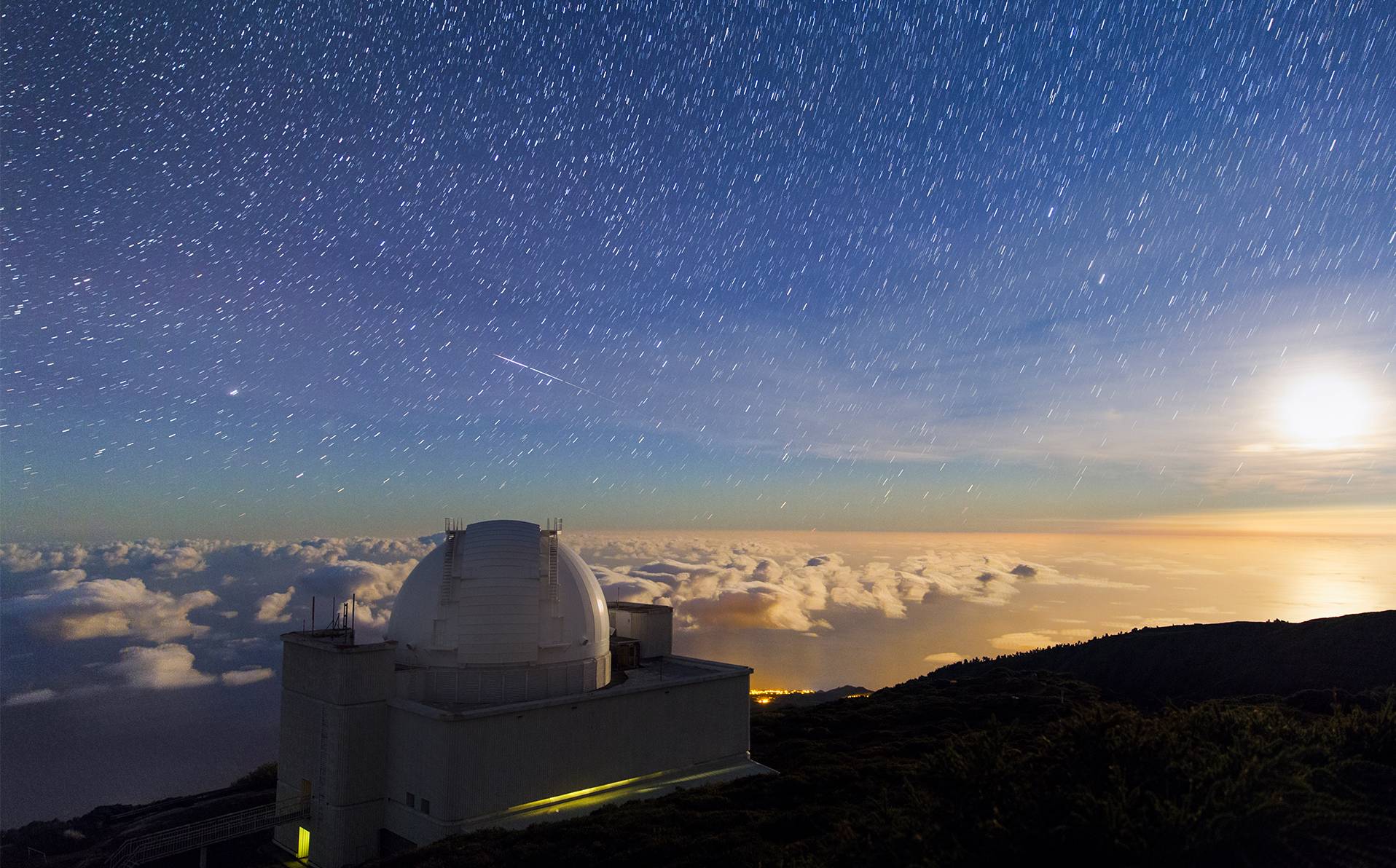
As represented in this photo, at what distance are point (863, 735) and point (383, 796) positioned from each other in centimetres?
1717

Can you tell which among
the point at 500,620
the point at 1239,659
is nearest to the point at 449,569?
the point at 500,620

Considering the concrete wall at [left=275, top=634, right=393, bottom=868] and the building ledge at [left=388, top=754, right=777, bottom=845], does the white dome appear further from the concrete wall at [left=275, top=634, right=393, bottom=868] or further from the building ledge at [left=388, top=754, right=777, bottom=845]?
the building ledge at [left=388, top=754, right=777, bottom=845]

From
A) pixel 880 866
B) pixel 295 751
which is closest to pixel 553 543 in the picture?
pixel 295 751

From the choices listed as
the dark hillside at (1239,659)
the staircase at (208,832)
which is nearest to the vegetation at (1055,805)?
the staircase at (208,832)

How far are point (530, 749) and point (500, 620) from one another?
3.12 meters

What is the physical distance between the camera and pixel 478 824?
16859 mm

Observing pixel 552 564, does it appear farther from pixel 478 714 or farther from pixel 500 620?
pixel 478 714

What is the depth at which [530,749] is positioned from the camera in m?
17.8

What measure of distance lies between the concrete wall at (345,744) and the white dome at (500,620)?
4.29 feet

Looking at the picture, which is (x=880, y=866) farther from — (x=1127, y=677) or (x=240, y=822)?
(x=1127, y=677)

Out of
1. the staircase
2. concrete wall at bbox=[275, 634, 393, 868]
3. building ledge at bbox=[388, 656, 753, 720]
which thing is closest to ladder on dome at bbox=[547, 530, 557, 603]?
building ledge at bbox=[388, 656, 753, 720]

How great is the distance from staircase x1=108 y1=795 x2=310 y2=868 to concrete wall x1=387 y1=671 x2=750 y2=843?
295cm

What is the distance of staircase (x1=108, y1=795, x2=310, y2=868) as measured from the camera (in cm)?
1855

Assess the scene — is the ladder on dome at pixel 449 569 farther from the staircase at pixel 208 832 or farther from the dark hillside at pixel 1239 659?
the dark hillside at pixel 1239 659
